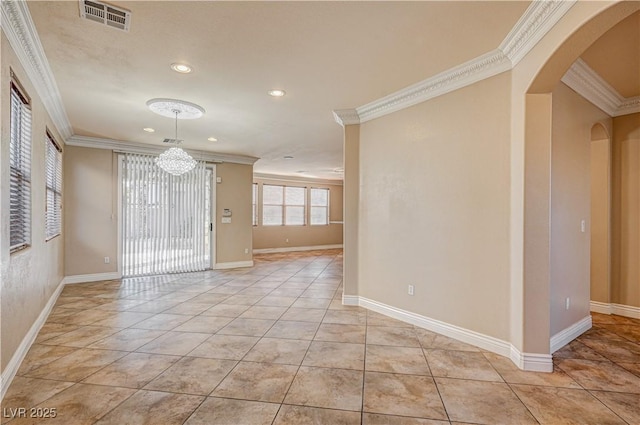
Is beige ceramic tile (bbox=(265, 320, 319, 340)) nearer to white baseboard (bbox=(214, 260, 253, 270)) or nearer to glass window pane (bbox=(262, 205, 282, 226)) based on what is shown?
white baseboard (bbox=(214, 260, 253, 270))

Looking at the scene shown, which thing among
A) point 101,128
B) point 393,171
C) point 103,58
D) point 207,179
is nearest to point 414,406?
point 393,171

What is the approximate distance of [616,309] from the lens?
3.86 metres

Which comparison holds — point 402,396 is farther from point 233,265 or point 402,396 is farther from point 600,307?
point 233,265

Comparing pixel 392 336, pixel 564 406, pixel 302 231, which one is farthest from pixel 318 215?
pixel 564 406

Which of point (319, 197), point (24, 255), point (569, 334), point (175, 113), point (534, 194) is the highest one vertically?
point (175, 113)

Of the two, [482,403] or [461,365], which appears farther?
[461,365]

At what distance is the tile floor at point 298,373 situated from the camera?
197cm

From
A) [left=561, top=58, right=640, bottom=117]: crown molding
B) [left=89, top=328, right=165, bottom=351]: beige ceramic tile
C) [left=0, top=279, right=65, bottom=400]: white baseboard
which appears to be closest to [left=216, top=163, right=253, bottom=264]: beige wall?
[left=0, top=279, right=65, bottom=400]: white baseboard

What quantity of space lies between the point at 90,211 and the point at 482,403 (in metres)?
6.62

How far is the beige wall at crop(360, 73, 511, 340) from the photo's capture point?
2812 millimetres

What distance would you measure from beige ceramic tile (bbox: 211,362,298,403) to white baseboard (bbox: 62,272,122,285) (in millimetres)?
4695

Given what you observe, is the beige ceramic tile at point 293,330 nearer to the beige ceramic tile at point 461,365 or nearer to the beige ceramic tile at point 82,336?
the beige ceramic tile at point 461,365

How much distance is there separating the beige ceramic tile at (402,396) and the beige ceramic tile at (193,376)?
1.15 meters

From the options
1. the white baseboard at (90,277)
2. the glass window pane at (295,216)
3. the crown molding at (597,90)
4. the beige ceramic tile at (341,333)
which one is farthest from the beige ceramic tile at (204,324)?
the glass window pane at (295,216)
